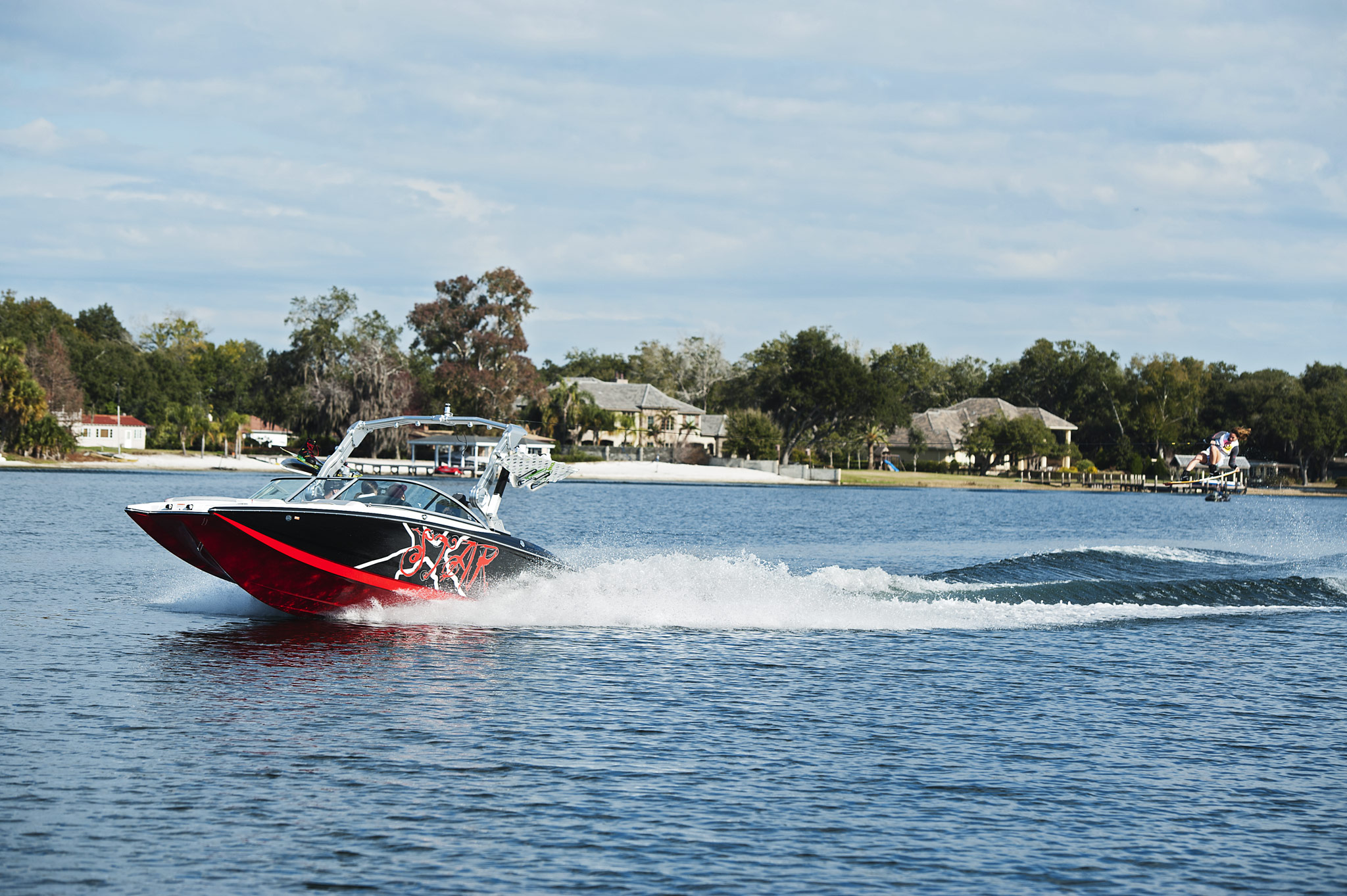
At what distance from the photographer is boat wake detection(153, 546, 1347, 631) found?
826 inches

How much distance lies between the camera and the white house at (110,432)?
111m

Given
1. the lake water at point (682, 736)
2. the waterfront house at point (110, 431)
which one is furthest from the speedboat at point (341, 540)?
the waterfront house at point (110, 431)

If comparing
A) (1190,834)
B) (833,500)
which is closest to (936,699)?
(1190,834)

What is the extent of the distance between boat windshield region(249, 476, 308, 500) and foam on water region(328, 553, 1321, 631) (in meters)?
2.26

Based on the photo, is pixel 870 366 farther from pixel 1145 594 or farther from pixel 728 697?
pixel 728 697

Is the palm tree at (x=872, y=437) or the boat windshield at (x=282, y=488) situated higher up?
the palm tree at (x=872, y=437)

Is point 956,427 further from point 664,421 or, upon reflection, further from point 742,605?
point 742,605

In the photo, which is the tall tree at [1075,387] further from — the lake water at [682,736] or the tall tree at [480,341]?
the lake water at [682,736]

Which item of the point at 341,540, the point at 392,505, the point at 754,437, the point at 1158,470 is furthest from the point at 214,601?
the point at 1158,470

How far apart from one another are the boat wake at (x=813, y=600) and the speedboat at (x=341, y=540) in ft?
1.58

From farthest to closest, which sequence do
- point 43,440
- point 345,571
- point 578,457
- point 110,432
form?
point 110,432 → point 578,457 → point 43,440 → point 345,571

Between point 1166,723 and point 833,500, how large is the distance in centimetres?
6582

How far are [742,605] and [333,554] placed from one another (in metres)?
7.76

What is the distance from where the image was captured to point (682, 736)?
43.1ft
